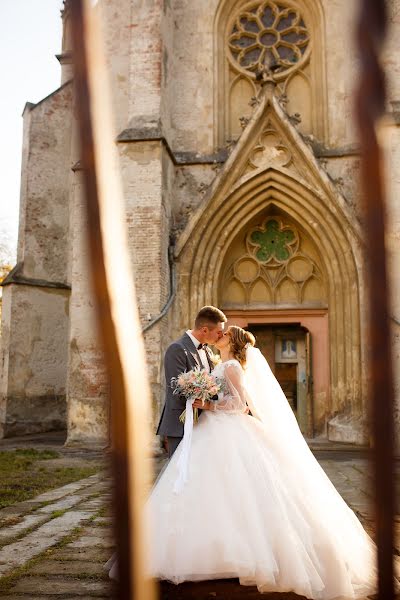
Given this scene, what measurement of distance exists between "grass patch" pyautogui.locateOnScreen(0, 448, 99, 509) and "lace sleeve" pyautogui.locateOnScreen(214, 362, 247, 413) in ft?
9.27

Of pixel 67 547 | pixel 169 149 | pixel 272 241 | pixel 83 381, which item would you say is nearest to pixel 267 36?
pixel 169 149

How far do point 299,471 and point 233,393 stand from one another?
0.75m

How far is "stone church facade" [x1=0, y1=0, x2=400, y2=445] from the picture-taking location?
39.0 feet

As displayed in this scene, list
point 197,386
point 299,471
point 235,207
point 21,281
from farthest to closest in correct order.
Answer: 1. point 21,281
2. point 235,207
3. point 197,386
4. point 299,471

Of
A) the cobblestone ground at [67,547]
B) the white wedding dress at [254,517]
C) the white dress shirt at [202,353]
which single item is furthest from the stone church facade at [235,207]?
the white wedding dress at [254,517]

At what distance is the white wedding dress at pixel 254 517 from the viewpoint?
344cm

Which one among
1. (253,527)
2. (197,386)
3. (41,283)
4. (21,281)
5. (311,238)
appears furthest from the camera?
(41,283)

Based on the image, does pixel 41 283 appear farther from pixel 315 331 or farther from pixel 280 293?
pixel 315 331

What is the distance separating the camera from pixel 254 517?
365cm

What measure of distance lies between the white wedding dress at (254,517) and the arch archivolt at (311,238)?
7799mm

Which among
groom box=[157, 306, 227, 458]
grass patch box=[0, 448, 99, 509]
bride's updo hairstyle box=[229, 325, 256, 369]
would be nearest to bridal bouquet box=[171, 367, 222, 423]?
groom box=[157, 306, 227, 458]

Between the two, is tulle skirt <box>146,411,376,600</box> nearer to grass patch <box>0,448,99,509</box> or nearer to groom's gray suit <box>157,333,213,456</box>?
groom's gray suit <box>157,333,213,456</box>

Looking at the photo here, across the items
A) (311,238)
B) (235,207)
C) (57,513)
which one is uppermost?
(235,207)

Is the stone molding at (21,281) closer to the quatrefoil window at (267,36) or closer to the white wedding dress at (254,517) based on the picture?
the quatrefoil window at (267,36)
